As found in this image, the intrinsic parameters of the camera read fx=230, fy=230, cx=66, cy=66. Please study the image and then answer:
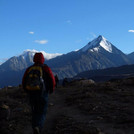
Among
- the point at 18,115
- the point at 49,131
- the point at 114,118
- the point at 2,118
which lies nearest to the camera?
the point at 49,131

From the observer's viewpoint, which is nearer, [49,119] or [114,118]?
[114,118]

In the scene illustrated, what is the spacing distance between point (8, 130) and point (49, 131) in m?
1.69

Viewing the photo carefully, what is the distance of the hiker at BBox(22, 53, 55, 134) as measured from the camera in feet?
24.8

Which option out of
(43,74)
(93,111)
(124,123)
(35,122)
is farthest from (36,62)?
(93,111)

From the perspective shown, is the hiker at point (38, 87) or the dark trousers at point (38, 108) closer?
the hiker at point (38, 87)

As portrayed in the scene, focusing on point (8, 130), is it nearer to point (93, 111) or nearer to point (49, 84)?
point (49, 84)

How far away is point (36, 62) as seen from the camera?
8047mm

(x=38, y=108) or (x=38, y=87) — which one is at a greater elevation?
(x=38, y=87)

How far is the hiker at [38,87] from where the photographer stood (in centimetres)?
755

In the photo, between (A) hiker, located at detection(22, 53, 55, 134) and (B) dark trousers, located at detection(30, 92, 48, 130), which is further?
(B) dark trousers, located at detection(30, 92, 48, 130)

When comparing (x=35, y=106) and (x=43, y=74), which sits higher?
(x=43, y=74)

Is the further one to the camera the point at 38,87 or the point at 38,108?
the point at 38,108

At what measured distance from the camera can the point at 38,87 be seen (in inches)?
295

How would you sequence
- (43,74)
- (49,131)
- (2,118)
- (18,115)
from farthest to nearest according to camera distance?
(18,115) → (2,118) → (49,131) → (43,74)
